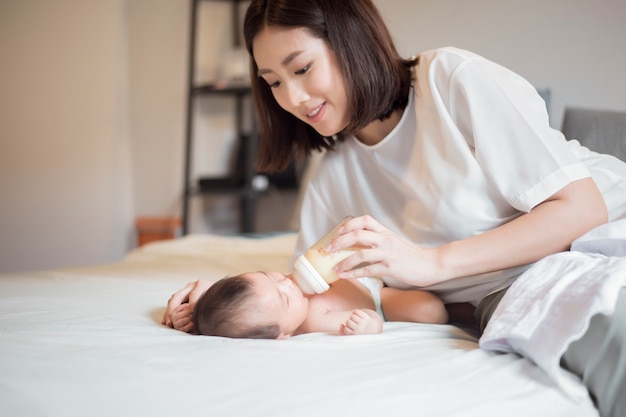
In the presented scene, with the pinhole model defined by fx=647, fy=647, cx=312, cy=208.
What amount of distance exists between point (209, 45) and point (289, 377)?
10.4ft

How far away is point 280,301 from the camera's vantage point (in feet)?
3.40

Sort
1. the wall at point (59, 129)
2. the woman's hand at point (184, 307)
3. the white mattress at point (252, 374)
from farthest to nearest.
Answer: the wall at point (59, 129)
the woman's hand at point (184, 307)
the white mattress at point (252, 374)

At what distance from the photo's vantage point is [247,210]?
3.46 meters

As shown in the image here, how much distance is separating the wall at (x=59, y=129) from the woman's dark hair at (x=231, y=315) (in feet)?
9.61

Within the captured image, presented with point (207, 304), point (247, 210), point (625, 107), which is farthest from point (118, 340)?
point (247, 210)

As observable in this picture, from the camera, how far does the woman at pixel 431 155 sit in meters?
0.99

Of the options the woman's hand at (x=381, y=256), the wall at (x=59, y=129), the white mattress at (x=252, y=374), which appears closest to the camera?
the white mattress at (x=252, y=374)

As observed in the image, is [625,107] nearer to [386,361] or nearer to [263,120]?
[263,120]

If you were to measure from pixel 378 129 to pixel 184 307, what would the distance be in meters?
0.55

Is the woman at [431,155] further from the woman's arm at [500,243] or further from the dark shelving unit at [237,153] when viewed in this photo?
the dark shelving unit at [237,153]

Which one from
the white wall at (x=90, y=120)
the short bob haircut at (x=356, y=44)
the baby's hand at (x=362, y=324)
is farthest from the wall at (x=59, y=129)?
the baby's hand at (x=362, y=324)

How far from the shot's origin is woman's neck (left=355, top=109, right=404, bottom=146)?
1.31 m

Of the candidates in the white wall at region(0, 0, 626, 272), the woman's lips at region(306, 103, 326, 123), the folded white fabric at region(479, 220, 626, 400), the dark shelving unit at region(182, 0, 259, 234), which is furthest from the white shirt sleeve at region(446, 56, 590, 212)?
the white wall at region(0, 0, 626, 272)

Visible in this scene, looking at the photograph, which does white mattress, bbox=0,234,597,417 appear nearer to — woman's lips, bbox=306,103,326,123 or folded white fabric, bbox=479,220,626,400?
folded white fabric, bbox=479,220,626,400
